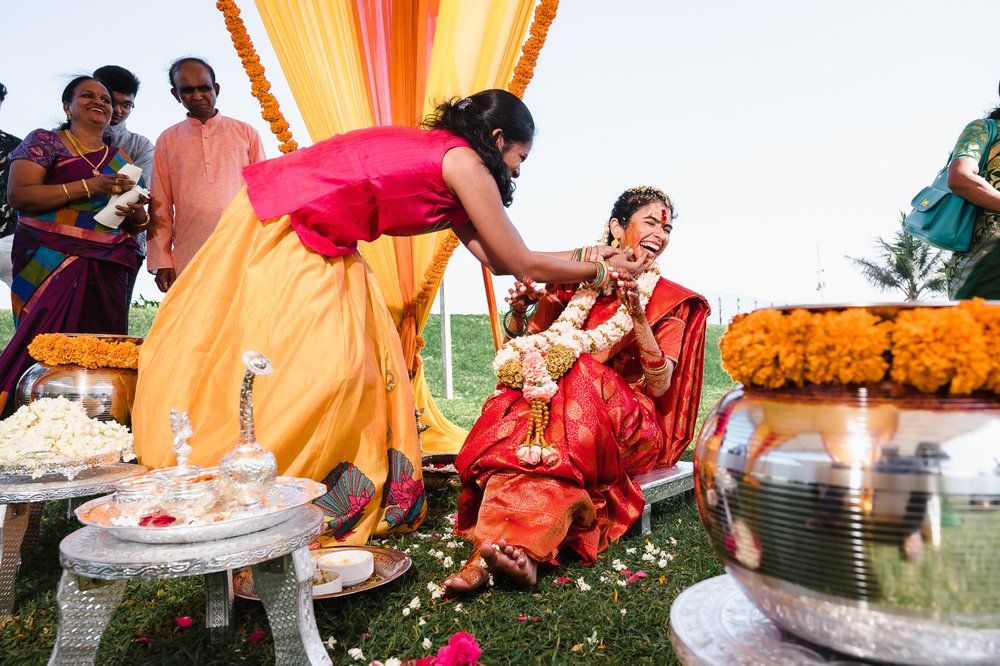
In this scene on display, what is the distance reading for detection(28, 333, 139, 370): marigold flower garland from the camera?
3396 millimetres

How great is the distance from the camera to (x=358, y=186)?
3.16 metres

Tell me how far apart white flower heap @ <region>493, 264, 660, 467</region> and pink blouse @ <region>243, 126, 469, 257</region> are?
69 centimetres

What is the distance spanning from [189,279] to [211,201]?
5.74ft

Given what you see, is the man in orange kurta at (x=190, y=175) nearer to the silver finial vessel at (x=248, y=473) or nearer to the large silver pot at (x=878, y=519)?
the silver finial vessel at (x=248, y=473)

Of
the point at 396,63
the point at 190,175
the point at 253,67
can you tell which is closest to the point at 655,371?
the point at 396,63

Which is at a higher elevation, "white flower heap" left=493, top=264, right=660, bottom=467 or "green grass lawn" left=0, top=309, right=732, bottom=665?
"white flower heap" left=493, top=264, right=660, bottom=467

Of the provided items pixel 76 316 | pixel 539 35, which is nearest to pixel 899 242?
pixel 539 35

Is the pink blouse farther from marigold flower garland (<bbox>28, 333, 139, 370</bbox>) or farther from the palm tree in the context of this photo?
the palm tree

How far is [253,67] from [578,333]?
274 cm

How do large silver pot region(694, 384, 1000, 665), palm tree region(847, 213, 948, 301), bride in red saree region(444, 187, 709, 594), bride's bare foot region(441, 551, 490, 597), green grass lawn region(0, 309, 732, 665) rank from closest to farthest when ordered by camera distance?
large silver pot region(694, 384, 1000, 665), green grass lawn region(0, 309, 732, 665), bride's bare foot region(441, 551, 490, 597), bride in red saree region(444, 187, 709, 594), palm tree region(847, 213, 948, 301)

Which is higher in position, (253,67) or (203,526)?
(253,67)

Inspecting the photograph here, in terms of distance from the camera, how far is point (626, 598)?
8.39 ft

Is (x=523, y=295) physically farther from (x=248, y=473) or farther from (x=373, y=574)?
(x=248, y=473)

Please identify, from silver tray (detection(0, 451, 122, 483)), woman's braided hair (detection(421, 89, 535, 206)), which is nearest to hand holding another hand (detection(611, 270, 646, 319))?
woman's braided hair (detection(421, 89, 535, 206))
